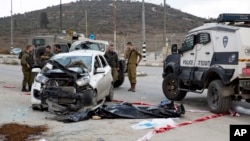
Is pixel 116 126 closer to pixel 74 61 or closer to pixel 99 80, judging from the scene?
pixel 99 80

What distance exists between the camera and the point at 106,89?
42.0 ft

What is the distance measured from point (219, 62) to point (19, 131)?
5.27m

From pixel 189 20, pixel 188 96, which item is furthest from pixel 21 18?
pixel 188 96

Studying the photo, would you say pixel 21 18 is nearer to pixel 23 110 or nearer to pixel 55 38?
pixel 55 38

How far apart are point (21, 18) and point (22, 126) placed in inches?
4084

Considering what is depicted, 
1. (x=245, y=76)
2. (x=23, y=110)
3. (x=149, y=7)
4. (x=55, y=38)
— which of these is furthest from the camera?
(x=149, y=7)

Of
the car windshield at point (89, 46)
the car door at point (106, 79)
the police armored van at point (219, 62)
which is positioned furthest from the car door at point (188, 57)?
the car windshield at point (89, 46)

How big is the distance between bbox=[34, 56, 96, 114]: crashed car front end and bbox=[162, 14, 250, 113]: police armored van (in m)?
3.09

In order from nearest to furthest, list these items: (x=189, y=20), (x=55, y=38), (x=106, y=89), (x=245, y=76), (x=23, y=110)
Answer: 1. (x=245, y=76)
2. (x=23, y=110)
3. (x=106, y=89)
4. (x=55, y=38)
5. (x=189, y=20)

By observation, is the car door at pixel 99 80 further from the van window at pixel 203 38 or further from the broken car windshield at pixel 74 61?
the van window at pixel 203 38

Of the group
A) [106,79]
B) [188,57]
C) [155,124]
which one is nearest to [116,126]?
[155,124]

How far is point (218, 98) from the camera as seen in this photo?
11031 mm

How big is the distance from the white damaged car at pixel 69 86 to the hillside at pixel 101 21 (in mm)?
58520

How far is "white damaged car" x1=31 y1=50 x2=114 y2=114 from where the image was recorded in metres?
10.7
